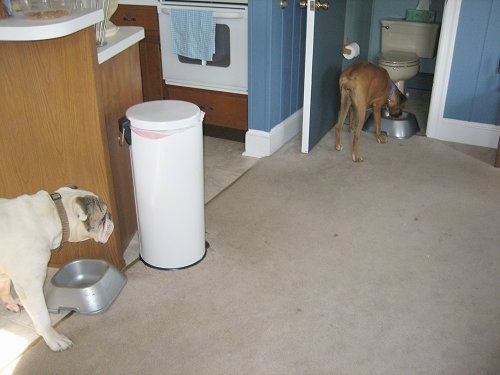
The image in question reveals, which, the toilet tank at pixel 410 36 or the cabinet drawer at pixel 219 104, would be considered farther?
the toilet tank at pixel 410 36

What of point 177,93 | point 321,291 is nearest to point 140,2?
point 177,93

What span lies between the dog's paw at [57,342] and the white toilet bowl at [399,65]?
9.61 ft

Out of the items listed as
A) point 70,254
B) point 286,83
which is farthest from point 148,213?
point 286,83

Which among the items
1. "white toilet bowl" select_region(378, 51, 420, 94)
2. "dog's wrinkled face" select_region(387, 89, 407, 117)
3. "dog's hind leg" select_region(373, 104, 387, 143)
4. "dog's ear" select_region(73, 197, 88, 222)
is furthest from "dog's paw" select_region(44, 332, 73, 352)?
"white toilet bowl" select_region(378, 51, 420, 94)

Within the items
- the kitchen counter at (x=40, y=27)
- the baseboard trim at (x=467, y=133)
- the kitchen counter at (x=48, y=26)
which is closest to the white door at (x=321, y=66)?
the baseboard trim at (x=467, y=133)

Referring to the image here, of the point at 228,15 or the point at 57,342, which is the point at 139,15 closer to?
the point at 228,15

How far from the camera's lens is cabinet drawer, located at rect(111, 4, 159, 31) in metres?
3.24

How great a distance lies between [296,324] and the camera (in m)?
1.85

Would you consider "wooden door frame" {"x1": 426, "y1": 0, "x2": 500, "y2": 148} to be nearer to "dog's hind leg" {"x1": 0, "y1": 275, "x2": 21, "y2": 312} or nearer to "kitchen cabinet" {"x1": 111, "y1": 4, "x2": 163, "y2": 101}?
"kitchen cabinet" {"x1": 111, "y1": 4, "x2": 163, "y2": 101}

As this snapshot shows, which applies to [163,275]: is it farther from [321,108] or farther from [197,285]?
[321,108]

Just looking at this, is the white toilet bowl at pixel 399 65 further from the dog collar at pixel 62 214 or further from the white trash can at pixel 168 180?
the dog collar at pixel 62 214

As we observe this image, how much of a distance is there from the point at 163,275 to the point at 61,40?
97 cm

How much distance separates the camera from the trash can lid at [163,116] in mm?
1815

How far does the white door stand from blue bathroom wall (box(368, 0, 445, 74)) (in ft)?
3.43
